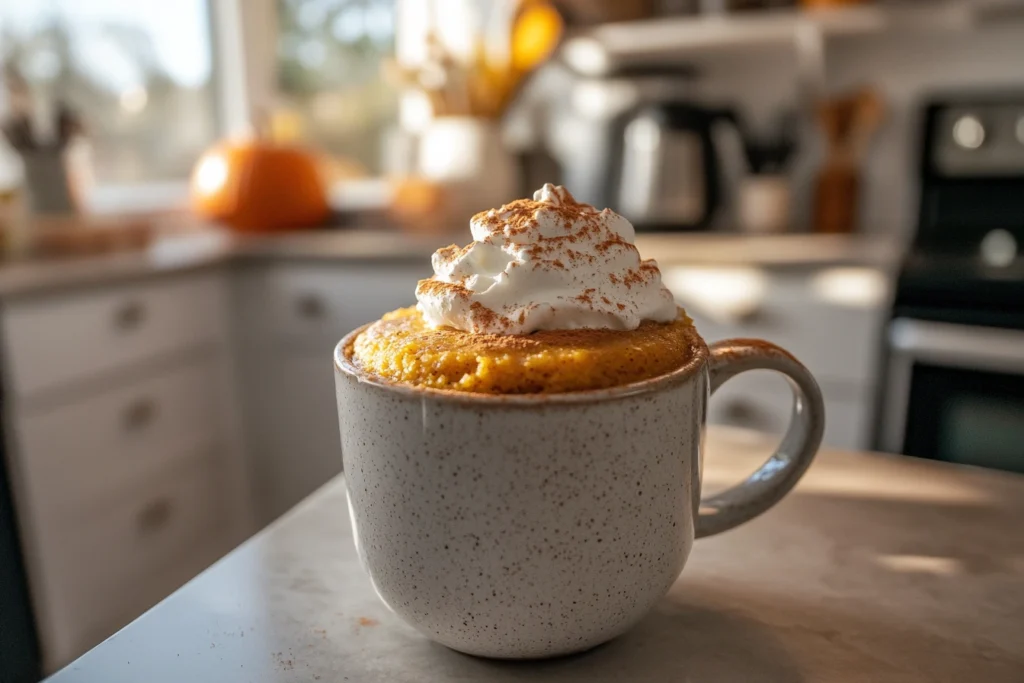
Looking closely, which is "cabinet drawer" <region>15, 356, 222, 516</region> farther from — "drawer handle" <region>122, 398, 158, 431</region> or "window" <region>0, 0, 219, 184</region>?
"window" <region>0, 0, 219, 184</region>

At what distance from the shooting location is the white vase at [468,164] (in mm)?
1885

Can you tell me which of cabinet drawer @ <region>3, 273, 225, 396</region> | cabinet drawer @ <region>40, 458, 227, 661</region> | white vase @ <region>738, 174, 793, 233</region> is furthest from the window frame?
white vase @ <region>738, 174, 793, 233</region>

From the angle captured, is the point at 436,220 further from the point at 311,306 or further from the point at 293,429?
the point at 293,429

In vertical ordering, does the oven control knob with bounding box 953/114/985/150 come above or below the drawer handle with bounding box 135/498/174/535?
above

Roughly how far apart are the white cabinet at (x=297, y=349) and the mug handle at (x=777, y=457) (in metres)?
1.31

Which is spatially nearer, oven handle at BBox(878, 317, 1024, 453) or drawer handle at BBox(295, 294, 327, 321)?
oven handle at BBox(878, 317, 1024, 453)

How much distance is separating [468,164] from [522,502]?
5.26 feet

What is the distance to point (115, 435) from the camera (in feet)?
5.11

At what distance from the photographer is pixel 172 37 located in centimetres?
215

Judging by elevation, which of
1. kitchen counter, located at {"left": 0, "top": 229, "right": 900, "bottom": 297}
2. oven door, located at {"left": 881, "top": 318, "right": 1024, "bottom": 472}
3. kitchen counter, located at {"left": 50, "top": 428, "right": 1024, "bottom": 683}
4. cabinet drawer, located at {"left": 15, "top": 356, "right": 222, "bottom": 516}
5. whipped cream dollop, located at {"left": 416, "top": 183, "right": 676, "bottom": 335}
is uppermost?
whipped cream dollop, located at {"left": 416, "top": 183, "right": 676, "bottom": 335}

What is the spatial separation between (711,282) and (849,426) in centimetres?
38

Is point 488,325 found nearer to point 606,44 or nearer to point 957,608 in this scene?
point 957,608

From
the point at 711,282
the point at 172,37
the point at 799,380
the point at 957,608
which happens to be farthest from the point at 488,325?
the point at 172,37

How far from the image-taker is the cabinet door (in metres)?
1.84
